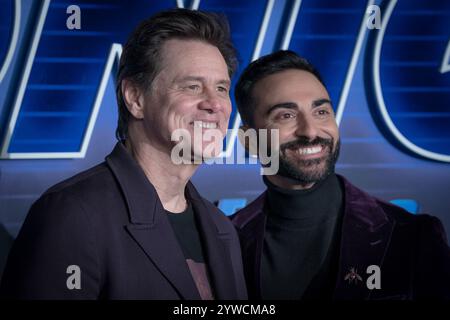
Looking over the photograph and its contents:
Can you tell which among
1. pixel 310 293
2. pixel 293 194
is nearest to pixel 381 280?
pixel 310 293

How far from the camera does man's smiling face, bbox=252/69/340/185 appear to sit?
2.25 m

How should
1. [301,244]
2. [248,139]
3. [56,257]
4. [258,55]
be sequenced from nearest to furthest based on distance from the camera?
[56,257]
[301,244]
[248,139]
[258,55]

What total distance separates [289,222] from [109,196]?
2.54 ft

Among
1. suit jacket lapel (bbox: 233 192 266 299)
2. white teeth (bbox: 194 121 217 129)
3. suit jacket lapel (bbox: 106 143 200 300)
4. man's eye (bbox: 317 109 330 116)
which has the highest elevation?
man's eye (bbox: 317 109 330 116)

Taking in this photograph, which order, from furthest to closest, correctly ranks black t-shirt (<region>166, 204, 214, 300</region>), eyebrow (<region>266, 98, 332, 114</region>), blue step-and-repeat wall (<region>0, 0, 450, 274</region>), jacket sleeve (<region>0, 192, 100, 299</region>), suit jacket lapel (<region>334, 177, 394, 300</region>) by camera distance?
blue step-and-repeat wall (<region>0, 0, 450, 274</region>) < eyebrow (<region>266, 98, 332, 114</region>) < suit jacket lapel (<region>334, 177, 394, 300</region>) < black t-shirt (<region>166, 204, 214, 300</region>) < jacket sleeve (<region>0, 192, 100, 299</region>)

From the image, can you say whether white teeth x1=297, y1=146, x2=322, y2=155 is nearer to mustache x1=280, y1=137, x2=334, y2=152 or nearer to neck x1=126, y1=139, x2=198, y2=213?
mustache x1=280, y1=137, x2=334, y2=152

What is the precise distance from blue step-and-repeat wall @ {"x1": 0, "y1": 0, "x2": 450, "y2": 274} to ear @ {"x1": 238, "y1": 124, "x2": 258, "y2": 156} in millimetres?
92

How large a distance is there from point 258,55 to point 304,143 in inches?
22.1

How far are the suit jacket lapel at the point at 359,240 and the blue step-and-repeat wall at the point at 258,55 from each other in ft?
1.07

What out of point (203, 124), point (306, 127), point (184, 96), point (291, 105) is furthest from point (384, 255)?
point (184, 96)

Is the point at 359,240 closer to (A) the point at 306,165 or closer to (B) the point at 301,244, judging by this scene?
(B) the point at 301,244

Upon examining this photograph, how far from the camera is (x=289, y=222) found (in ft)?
7.36

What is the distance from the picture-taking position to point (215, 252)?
1.96 m

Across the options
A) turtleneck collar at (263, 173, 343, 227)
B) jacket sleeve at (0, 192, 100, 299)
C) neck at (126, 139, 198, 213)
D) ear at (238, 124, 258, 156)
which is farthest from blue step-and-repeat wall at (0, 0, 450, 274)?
jacket sleeve at (0, 192, 100, 299)
